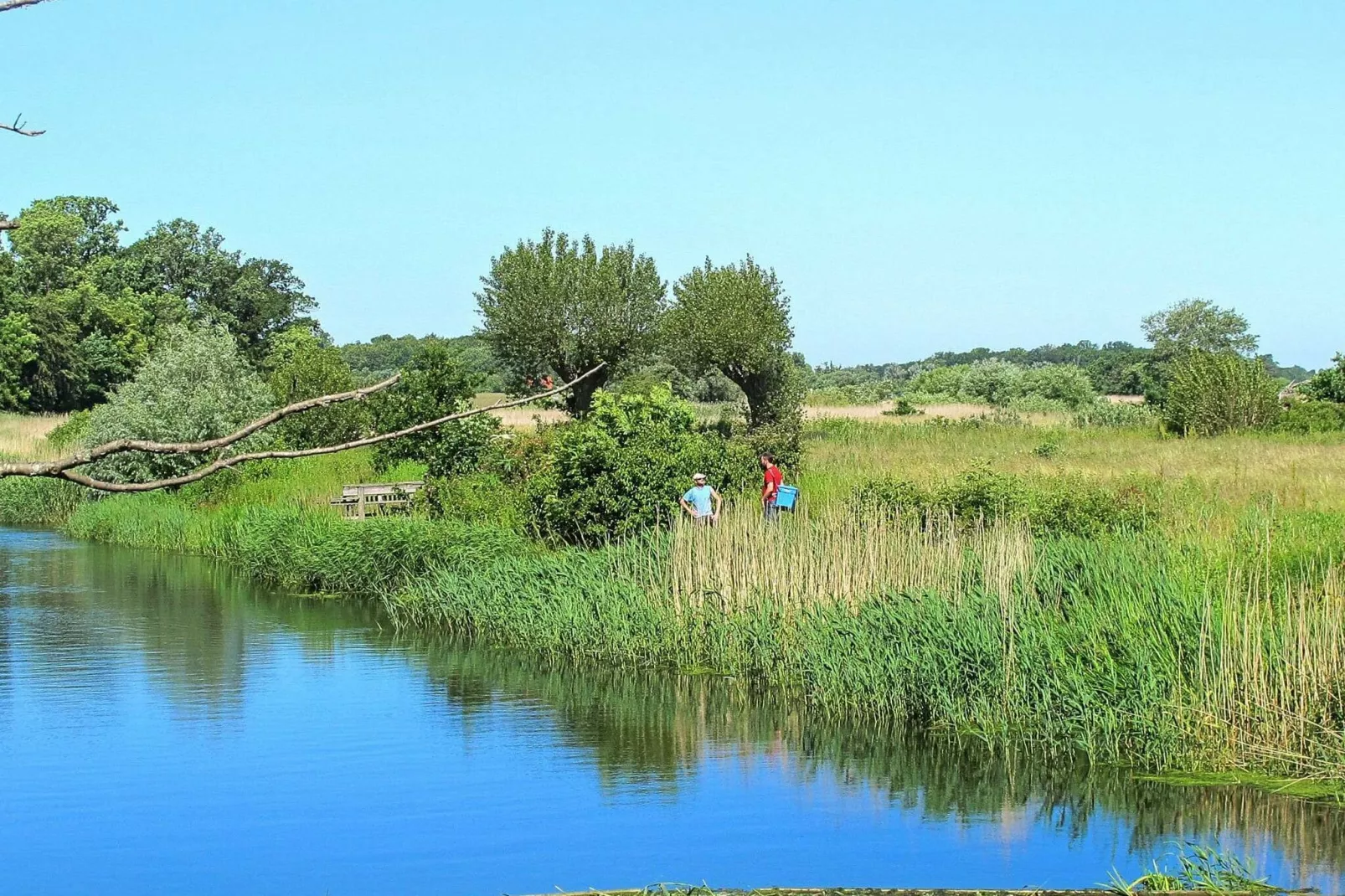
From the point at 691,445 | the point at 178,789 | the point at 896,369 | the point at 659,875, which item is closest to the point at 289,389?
the point at 691,445

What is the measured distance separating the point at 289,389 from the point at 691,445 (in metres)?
22.9

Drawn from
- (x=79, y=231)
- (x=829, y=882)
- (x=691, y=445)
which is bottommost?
(x=829, y=882)

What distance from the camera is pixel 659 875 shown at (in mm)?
9602

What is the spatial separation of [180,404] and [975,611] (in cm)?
2680

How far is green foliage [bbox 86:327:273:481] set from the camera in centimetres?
3531

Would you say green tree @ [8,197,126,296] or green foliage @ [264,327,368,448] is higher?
green tree @ [8,197,126,296]

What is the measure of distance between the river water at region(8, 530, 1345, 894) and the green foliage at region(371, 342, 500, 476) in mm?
11915

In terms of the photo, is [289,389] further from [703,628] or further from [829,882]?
[829,882]

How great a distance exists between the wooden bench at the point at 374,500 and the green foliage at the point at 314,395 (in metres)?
4.37

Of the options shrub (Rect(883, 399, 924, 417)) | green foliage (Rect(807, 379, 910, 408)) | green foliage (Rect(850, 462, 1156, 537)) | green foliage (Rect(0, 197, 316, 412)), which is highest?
green foliage (Rect(0, 197, 316, 412))

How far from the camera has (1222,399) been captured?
45.7m

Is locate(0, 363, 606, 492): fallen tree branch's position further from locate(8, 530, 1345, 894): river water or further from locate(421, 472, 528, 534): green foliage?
locate(421, 472, 528, 534): green foliage

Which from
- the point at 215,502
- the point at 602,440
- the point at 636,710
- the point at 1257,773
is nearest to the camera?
the point at 1257,773

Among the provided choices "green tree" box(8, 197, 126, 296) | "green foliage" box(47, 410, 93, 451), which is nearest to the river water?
"green foliage" box(47, 410, 93, 451)
